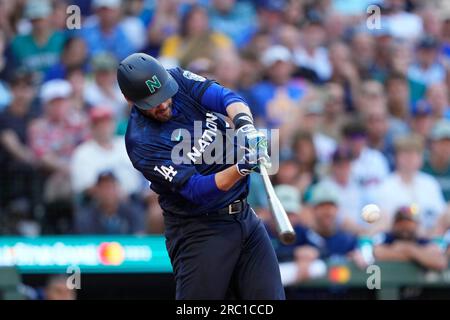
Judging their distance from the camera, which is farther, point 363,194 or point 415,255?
point 363,194

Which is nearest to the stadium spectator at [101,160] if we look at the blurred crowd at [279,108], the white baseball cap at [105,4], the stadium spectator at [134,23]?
the blurred crowd at [279,108]

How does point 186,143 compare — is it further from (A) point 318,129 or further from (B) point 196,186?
(A) point 318,129

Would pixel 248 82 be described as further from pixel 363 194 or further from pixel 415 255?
pixel 415 255

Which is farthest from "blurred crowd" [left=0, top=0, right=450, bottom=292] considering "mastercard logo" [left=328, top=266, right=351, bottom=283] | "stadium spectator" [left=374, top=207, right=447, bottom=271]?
"mastercard logo" [left=328, top=266, right=351, bottom=283]

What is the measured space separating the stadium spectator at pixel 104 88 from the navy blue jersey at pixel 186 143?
3936 mm

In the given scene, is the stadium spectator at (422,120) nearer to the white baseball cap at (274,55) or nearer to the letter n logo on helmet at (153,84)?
the white baseball cap at (274,55)

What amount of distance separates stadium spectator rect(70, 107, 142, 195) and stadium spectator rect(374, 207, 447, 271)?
2.31 meters

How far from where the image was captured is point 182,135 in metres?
5.62

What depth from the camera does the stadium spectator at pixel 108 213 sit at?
875 centimetres

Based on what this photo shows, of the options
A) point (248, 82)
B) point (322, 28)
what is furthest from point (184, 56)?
point (322, 28)

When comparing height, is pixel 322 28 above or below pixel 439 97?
above

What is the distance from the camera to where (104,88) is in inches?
382
